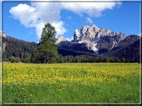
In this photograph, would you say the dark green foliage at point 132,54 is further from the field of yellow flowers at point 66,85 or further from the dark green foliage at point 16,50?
the dark green foliage at point 16,50

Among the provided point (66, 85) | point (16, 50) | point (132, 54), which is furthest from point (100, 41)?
point (16, 50)

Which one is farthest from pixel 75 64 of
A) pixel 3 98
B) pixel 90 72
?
pixel 3 98

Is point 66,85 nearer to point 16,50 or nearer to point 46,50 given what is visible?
point 46,50

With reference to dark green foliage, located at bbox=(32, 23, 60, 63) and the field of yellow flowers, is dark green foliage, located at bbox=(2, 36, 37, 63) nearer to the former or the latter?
dark green foliage, located at bbox=(32, 23, 60, 63)

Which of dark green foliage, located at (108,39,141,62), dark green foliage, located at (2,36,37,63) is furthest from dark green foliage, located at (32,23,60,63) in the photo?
dark green foliage, located at (108,39,141,62)

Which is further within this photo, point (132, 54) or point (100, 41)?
point (132, 54)

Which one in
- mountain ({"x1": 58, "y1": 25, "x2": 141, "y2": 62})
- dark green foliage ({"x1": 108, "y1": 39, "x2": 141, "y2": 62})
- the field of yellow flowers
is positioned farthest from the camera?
dark green foliage ({"x1": 108, "y1": 39, "x2": 141, "y2": 62})

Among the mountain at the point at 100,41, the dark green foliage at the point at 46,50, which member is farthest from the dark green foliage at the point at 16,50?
the mountain at the point at 100,41

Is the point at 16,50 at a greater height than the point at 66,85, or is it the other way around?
the point at 16,50

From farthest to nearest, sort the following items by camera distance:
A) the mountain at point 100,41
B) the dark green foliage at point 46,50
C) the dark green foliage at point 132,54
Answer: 1. the dark green foliage at point 132,54
2. the dark green foliage at point 46,50
3. the mountain at point 100,41
